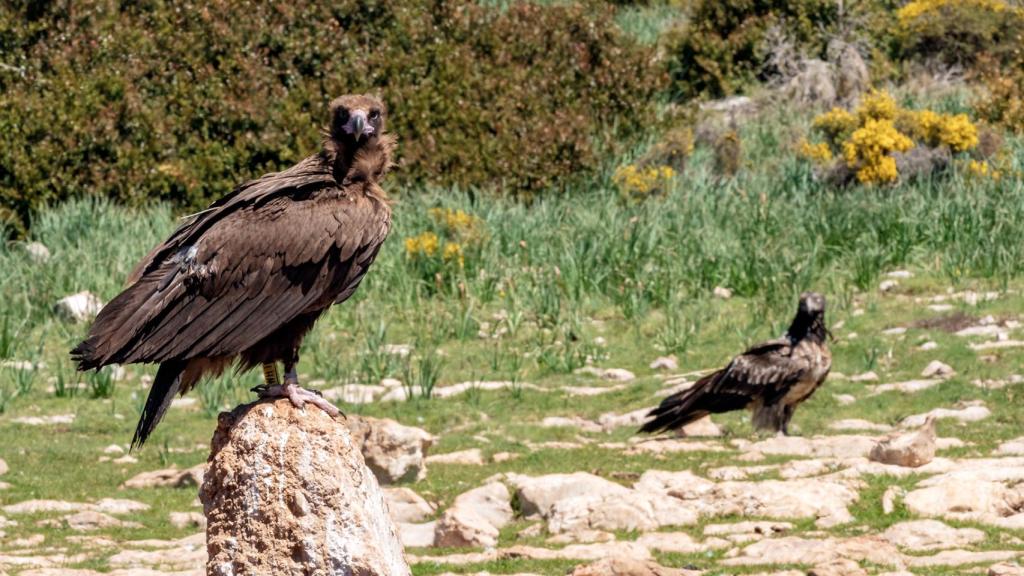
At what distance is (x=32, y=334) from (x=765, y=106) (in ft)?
40.9

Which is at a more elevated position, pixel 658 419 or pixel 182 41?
pixel 182 41

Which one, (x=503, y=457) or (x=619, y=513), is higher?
(x=619, y=513)

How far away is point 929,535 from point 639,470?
256 centimetres

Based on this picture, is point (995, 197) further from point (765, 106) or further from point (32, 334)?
point (32, 334)

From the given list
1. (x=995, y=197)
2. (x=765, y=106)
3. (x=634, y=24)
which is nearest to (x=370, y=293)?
(x=995, y=197)

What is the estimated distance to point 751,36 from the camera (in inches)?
1026

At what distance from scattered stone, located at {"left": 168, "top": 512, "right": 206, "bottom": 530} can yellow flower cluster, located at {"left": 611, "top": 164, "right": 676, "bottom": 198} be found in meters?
9.77

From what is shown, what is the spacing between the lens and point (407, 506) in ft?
33.9

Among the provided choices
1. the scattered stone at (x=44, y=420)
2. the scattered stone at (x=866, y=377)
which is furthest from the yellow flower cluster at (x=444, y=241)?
the scattered stone at (x=44, y=420)

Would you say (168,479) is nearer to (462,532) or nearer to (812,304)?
(462,532)

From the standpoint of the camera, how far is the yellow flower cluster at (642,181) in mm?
19375

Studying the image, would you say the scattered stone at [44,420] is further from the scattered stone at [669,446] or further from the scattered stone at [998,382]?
the scattered stone at [998,382]

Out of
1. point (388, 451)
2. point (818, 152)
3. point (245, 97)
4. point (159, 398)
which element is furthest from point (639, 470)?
point (818, 152)

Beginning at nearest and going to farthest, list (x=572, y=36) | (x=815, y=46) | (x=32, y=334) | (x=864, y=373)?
(x=864, y=373), (x=32, y=334), (x=572, y=36), (x=815, y=46)
